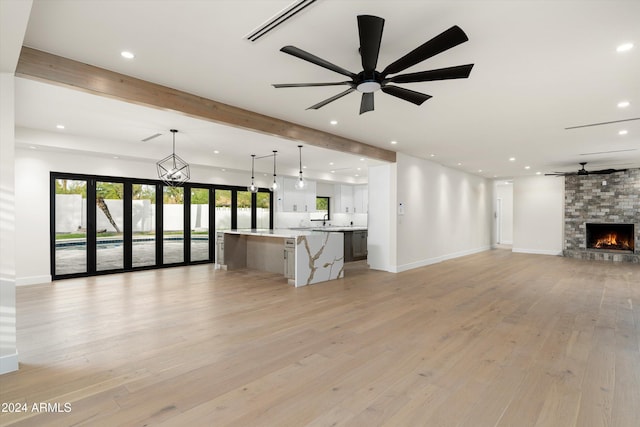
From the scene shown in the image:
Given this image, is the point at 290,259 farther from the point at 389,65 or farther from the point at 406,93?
the point at 389,65

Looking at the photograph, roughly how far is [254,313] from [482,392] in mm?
2855

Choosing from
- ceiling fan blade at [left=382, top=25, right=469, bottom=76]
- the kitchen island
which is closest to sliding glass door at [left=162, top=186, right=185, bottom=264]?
the kitchen island

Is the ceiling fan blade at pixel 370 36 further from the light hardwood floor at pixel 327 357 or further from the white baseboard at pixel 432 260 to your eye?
the white baseboard at pixel 432 260

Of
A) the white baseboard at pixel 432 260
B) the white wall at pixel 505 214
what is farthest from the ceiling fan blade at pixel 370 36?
the white wall at pixel 505 214

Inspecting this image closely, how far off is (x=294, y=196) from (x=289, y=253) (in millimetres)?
4275

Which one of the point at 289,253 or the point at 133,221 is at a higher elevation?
the point at 133,221

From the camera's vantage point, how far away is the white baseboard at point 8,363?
107 inches

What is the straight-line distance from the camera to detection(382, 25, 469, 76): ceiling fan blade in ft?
6.61

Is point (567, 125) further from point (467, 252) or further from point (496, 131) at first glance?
point (467, 252)

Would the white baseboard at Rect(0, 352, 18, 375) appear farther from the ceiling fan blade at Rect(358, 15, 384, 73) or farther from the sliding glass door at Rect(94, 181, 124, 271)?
the sliding glass door at Rect(94, 181, 124, 271)

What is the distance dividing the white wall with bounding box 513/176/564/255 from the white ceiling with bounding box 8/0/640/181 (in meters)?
4.87

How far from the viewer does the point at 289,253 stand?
6.46m

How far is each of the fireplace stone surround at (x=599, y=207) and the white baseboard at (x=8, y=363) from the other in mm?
13072

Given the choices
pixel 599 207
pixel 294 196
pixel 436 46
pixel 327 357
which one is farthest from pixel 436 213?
pixel 436 46
